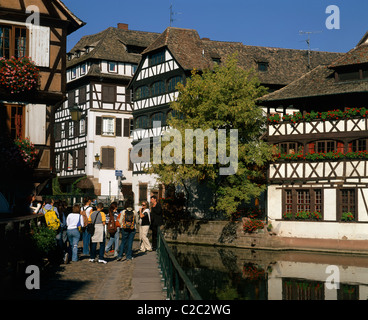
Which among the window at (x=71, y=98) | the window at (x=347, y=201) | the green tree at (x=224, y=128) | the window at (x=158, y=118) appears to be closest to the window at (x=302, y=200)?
the window at (x=347, y=201)

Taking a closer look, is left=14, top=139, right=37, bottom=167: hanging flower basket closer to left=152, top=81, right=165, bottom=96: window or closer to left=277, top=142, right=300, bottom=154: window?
left=277, top=142, right=300, bottom=154: window

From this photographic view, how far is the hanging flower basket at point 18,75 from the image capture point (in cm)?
2041

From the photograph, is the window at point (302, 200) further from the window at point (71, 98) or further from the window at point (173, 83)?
the window at point (71, 98)

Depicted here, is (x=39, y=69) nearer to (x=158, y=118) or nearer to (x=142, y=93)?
(x=158, y=118)

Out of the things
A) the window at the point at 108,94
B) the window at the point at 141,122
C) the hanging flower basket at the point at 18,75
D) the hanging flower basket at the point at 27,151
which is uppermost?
the window at the point at 108,94

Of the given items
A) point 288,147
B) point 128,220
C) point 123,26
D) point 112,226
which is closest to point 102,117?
point 123,26

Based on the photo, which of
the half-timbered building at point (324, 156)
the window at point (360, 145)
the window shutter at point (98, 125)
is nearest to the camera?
the half-timbered building at point (324, 156)

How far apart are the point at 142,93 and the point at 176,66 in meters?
5.01

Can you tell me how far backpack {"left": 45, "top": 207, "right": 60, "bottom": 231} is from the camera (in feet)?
50.0

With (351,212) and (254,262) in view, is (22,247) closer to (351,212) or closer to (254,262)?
(254,262)

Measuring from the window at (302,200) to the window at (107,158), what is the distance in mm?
21330

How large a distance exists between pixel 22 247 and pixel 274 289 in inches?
350

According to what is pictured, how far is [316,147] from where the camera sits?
105 feet
